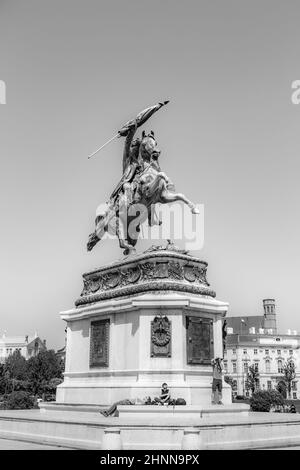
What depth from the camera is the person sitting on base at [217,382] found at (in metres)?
16.3

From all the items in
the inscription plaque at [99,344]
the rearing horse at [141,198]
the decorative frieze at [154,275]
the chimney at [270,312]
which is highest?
the chimney at [270,312]

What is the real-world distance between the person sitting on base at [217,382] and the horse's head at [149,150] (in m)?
8.22

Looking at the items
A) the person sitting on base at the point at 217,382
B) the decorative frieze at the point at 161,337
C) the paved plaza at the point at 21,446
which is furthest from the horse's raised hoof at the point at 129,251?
the paved plaza at the point at 21,446

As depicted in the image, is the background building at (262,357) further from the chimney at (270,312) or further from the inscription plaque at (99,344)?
the inscription plaque at (99,344)

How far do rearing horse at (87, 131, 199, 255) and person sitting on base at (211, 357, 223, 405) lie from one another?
18.5 ft

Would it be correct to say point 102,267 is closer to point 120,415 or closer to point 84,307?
point 84,307

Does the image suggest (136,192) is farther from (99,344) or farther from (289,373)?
(289,373)

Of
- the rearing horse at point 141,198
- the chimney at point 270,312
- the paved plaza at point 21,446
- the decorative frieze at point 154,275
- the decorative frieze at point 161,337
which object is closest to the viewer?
the paved plaza at point 21,446

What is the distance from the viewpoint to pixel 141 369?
16.2m

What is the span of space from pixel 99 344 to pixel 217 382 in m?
4.44

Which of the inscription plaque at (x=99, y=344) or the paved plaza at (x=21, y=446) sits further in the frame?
the inscription plaque at (x=99, y=344)

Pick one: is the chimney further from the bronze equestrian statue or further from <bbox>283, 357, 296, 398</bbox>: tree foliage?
the bronze equestrian statue

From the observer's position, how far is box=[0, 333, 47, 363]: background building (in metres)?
165

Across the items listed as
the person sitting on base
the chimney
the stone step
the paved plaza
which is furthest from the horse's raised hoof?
the chimney
